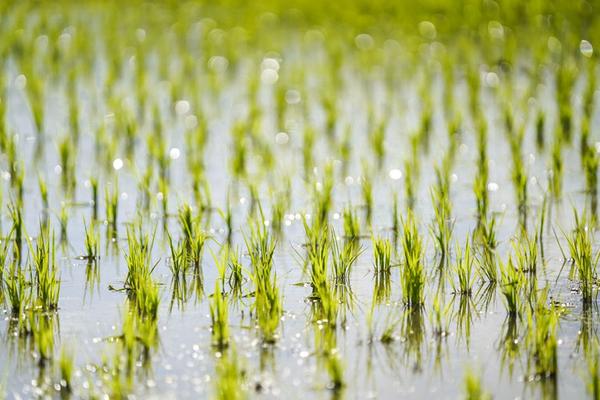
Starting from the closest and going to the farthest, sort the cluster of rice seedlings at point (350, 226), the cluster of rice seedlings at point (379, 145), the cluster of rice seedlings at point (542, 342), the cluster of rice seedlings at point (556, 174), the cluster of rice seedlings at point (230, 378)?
the cluster of rice seedlings at point (230, 378)
the cluster of rice seedlings at point (542, 342)
the cluster of rice seedlings at point (350, 226)
the cluster of rice seedlings at point (556, 174)
the cluster of rice seedlings at point (379, 145)

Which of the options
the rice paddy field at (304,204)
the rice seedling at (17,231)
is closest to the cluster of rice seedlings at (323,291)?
the rice paddy field at (304,204)

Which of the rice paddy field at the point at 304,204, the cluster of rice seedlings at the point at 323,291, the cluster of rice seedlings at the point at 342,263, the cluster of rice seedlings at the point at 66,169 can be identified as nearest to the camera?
the rice paddy field at the point at 304,204

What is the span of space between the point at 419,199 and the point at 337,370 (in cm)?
244

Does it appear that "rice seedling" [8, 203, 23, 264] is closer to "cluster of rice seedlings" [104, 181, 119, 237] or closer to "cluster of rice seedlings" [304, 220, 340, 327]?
"cluster of rice seedlings" [104, 181, 119, 237]

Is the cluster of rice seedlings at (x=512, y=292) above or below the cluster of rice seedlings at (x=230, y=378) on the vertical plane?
above

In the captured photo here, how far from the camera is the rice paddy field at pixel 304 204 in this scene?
335 cm

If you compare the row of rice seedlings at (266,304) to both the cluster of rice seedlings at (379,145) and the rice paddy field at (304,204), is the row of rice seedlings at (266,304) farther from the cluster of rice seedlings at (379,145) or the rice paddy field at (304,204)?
the cluster of rice seedlings at (379,145)

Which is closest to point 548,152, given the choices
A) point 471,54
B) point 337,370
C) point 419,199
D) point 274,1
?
point 419,199

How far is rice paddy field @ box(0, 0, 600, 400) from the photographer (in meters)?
3.35

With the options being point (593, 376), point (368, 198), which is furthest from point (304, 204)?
point (593, 376)

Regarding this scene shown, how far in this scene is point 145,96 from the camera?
293 inches

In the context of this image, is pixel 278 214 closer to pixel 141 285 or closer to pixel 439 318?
pixel 141 285

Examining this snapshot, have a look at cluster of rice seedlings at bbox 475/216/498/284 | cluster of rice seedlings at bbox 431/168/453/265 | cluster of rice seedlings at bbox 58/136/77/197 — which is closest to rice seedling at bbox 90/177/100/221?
cluster of rice seedlings at bbox 58/136/77/197

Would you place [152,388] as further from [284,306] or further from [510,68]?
[510,68]
